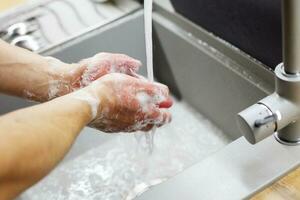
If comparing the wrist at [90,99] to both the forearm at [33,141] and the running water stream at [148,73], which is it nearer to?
the forearm at [33,141]

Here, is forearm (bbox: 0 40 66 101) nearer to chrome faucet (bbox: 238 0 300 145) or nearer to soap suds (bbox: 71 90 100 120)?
soap suds (bbox: 71 90 100 120)

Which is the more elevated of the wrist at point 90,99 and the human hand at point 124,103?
the wrist at point 90,99

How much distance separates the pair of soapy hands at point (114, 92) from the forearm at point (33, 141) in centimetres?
5

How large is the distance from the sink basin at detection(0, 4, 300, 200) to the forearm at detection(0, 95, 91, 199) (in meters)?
0.31

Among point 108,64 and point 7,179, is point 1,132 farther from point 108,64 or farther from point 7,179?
point 108,64

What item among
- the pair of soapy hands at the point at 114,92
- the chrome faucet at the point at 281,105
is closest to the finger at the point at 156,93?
the pair of soapy hands at the point at 114,92

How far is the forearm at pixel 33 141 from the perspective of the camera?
477 mm

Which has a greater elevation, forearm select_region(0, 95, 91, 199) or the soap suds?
forearm select_region(0, 95, 91, 199)

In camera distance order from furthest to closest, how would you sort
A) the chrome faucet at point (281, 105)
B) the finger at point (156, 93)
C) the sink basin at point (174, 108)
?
the sink basin at point (174, 108) < the finger at point (156, 93) < the chrome faucet at point (281, 105)

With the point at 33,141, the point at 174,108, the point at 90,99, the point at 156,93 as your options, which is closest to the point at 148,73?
the point at 174,108

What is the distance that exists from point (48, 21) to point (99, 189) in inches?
15.0

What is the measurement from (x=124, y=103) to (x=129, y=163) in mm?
318

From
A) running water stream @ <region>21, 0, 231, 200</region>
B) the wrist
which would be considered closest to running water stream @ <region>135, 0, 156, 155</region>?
running water stream @ <region>21, 0, 231, 200</region>

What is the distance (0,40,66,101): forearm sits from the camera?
2.54ft
